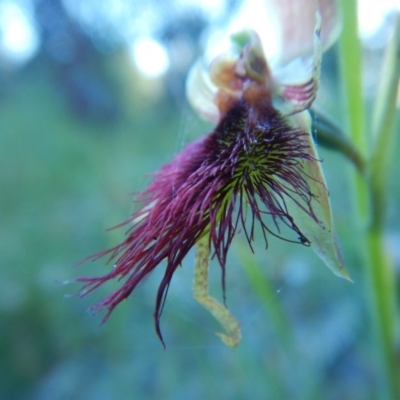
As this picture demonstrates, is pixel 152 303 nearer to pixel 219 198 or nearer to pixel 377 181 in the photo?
pixel 377 181

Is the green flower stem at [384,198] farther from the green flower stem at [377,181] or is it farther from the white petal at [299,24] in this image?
the white petal at [299,24]

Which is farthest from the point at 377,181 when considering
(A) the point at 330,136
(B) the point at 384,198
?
(A) the point at 330,136

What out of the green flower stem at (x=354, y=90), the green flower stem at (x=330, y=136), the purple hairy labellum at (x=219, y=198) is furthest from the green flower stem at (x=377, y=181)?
the purple hairy labellum at (x=219, y=198)

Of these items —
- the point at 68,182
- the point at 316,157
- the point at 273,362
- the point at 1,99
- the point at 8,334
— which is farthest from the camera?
the point at 1,99

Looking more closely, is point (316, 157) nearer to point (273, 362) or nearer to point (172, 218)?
point (172, 218)

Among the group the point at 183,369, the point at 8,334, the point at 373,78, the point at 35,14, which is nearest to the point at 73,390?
the point at 183,369

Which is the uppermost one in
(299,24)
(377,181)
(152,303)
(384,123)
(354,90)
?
(299,24)

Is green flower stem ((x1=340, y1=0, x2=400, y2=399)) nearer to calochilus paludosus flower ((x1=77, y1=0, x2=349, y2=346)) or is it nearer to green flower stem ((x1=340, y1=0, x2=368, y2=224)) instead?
green flower stem ((x1=340, y1=0, x2=368, y2=224))
